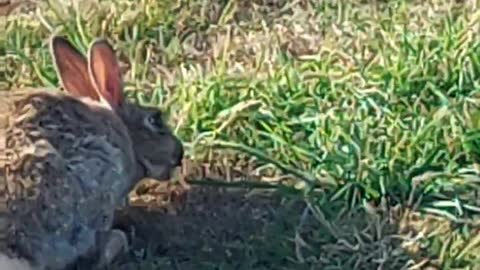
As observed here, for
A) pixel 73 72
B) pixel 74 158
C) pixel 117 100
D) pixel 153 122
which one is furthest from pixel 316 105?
pixel 74 158

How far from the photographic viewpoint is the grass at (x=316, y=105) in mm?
5758

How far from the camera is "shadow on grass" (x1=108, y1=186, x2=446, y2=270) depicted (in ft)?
18.6

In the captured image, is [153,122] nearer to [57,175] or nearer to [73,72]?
[73,72]

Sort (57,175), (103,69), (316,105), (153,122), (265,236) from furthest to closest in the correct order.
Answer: (316,105)
(153,122)
(103,69)
(265,236)
(57,175)

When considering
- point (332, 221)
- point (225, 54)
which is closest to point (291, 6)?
point (225, 54)

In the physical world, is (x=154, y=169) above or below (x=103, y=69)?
below

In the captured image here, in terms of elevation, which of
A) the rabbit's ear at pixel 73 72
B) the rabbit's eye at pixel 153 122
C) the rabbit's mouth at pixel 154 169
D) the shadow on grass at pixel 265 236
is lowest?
the shadow on grass at pixel 265 236

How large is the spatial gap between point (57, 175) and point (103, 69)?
0.58 metres

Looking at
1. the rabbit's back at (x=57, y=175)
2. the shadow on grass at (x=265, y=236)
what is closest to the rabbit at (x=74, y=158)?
the rabbit's back at (x=57, y=175)

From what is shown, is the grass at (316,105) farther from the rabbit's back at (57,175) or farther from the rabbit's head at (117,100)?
the rabbit's back at (57,175)

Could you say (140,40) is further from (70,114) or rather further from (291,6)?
(70,114)

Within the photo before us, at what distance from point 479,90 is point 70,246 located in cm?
153

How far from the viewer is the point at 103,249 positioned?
5.68 metres

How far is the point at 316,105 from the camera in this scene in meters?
6.33
